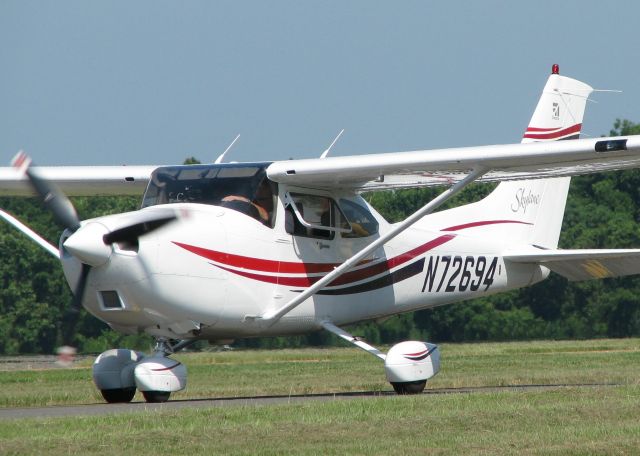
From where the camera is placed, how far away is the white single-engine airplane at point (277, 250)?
1399cm

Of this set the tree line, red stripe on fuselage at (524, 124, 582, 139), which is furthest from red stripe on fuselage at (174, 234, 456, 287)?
the tree line

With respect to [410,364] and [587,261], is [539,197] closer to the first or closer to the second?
[587,261]

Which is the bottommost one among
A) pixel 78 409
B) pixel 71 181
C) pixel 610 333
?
pixel 610 333

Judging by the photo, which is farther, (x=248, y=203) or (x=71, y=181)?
(x=71, y=181)

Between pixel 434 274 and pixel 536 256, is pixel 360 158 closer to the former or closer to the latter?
pixel 434 274

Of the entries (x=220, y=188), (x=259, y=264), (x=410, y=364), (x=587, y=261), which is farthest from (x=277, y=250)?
(x=587, y=261)

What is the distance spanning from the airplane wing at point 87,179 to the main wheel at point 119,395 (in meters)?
3.63

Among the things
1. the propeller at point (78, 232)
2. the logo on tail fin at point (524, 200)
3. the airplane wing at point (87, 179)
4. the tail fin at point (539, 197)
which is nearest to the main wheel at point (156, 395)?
the propeller at point (78, 232)

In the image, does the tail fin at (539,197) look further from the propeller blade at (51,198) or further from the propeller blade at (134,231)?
the propeller blade at (51,198)

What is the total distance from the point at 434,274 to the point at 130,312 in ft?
17.5

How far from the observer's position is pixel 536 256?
18.8 meters

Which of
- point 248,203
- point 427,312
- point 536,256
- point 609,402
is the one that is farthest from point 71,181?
point 427,312

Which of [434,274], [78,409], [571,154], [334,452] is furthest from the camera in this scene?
[434,274]

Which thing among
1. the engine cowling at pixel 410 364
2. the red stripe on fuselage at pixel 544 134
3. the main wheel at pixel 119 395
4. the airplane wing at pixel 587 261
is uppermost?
the red stripe on fuselage at pixel 544 134
